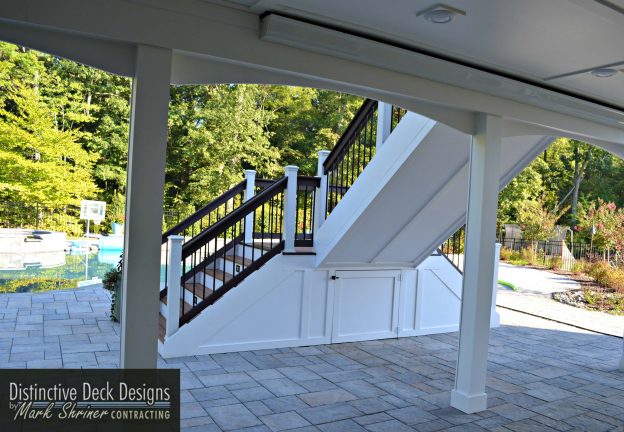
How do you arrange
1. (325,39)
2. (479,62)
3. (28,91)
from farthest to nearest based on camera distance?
(28,91) → (479,62) → (325,39)

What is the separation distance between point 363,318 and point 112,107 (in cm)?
1371

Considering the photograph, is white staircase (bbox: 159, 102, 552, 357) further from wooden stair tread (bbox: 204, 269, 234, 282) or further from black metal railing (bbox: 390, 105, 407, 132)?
black metal railing (bbox: 390, 105, 407, 132)

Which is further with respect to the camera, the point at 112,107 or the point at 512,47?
the point at 112,107

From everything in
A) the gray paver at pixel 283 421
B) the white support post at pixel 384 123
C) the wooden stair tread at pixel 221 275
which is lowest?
the gray paver at pixel 283 421

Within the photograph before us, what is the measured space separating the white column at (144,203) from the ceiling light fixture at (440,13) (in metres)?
1.48

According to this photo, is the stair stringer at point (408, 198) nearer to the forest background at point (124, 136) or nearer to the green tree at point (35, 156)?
the forest background at point (124, 136)

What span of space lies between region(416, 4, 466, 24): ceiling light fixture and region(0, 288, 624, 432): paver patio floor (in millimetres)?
2959

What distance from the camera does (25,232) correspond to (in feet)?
44.2

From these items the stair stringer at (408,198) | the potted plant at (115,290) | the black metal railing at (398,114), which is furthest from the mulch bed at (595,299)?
the potted plant at (115,290)

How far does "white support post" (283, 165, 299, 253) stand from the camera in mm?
5875

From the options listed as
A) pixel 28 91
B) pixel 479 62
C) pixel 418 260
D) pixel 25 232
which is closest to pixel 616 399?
pixel 418 260

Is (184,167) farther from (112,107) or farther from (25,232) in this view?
(25,232)

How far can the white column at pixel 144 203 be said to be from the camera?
8.82 ft

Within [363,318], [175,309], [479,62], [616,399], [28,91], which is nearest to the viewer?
[479,62]
